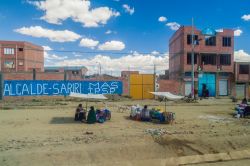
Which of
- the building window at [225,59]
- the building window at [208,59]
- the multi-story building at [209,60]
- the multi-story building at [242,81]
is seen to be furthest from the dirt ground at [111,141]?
the building window at [225,59]

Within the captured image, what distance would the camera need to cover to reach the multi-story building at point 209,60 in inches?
1774

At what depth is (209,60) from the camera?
4653cm

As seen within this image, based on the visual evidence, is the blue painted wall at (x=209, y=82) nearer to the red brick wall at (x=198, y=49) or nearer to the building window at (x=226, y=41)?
the red brick wall at (x=198, y=49)

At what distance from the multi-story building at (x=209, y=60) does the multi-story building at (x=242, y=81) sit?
0.91 meters

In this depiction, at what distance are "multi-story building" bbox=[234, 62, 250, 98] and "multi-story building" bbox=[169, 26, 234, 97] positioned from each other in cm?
91

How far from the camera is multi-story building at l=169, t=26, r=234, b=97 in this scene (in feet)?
148

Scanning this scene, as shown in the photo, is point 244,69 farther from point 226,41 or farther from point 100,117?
point 100,117

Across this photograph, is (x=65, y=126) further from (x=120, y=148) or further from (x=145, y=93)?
(x=145, y=93)

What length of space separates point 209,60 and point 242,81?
20.4ft

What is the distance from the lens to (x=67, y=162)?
11273mm

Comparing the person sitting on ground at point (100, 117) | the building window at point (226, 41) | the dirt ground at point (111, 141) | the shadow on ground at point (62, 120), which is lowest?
the dirt ground at point (111, 141)

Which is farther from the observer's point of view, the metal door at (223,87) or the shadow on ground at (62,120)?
the metal door at (223,87)

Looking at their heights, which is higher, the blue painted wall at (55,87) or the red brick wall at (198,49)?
the red brick wall at (198,49)

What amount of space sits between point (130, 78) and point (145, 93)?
283 centimetres
